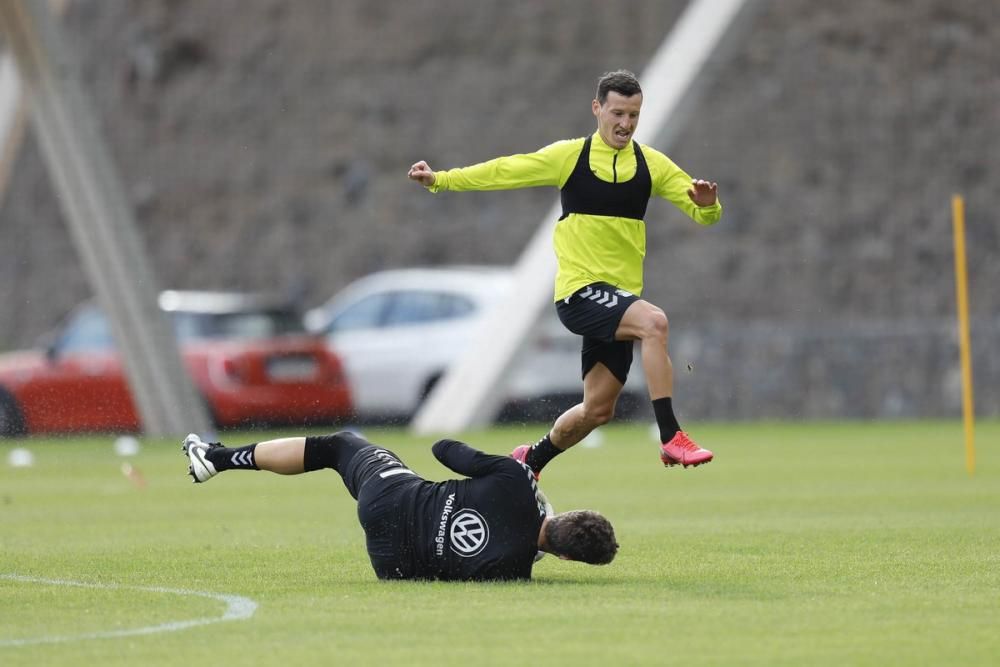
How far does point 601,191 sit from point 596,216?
139mm

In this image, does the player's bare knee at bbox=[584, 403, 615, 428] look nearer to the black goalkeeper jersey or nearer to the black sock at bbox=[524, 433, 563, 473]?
the black sock at bbox=[524, 433, 563, 473]

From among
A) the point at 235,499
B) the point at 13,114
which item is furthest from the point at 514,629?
the point at 13,114

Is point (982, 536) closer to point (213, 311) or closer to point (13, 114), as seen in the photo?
point (213, 311)

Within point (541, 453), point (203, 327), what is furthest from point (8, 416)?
point (541, 453)

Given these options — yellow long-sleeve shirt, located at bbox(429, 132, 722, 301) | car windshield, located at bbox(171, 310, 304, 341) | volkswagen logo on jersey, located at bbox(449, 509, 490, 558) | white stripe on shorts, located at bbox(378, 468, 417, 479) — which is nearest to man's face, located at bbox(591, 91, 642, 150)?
yellow long-sleeve shirt, located at bbox(429, 132, 722, 301)

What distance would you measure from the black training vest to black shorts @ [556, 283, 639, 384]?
416 mm

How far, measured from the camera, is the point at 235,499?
16.2 meters

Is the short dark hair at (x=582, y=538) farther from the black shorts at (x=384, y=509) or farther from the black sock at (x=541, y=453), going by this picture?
the black sock at (x=541, y=453)

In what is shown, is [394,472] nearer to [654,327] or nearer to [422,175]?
[422,175]

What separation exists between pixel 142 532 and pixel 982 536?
5.04 metres

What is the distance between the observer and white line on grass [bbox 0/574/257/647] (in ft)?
25.4

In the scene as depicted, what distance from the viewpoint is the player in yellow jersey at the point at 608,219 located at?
441 inches

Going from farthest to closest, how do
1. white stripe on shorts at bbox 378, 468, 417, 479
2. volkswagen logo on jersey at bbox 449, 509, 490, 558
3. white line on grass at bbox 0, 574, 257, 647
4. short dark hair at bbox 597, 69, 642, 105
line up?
short dark hair at bbox 597, 69, 642, 105 < white stripe on shorts at bbox 378, 468, 417, 479 < volkswagen logo on jersey at bbox 449, 509, 490, 558 < white line on grass at bbox 0, 574, 257, 647

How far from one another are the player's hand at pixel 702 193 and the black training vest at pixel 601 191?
0.31m
